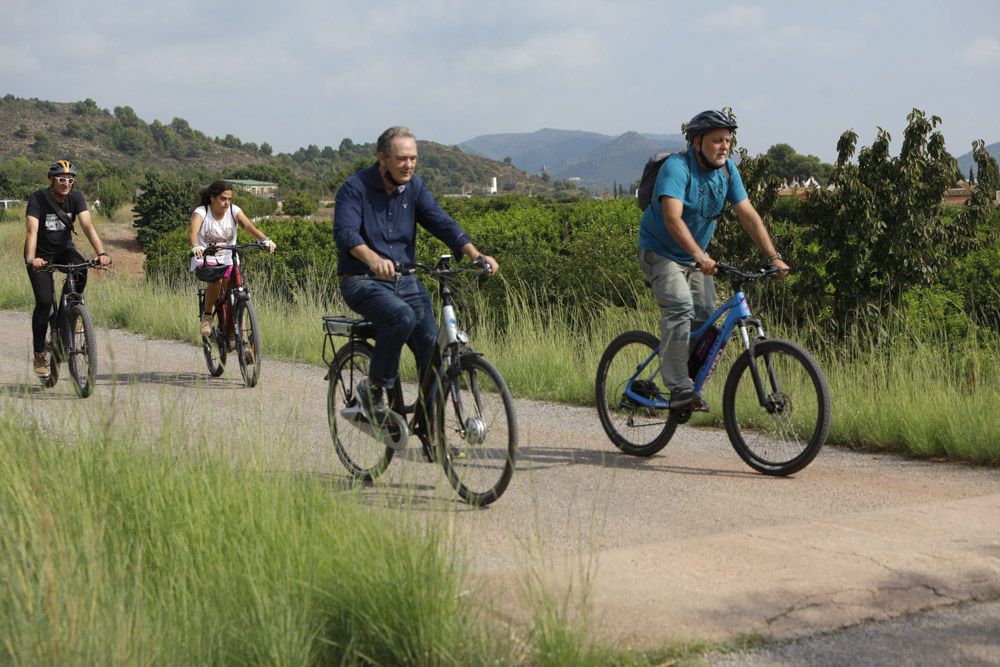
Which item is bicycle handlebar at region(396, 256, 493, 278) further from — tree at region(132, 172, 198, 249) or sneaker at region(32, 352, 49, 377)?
tree at region(132, 172, 198, 249)

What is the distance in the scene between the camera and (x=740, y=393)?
761cm

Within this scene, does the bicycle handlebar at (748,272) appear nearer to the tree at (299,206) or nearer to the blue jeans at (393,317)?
the blue jeans at (393,317)

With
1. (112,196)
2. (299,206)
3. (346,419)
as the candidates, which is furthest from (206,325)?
(112,196)

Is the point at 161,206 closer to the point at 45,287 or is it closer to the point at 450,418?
the point at 45,287

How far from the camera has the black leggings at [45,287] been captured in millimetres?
11234

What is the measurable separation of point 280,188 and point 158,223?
87786 millimetres

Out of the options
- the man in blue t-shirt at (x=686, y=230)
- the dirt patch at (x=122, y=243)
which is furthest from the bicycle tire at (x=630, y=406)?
the dirt patch at (x=122, y=243)

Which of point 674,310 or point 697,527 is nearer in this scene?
point 697,527

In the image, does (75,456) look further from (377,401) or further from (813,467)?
(813,467)

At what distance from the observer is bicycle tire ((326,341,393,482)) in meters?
7.29

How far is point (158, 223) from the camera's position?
67.6 m

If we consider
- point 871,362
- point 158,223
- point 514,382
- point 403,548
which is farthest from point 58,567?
point 158,223

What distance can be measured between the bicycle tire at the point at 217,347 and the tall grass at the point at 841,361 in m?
0.72

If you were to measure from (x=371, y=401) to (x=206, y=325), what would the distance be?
18.0ft
